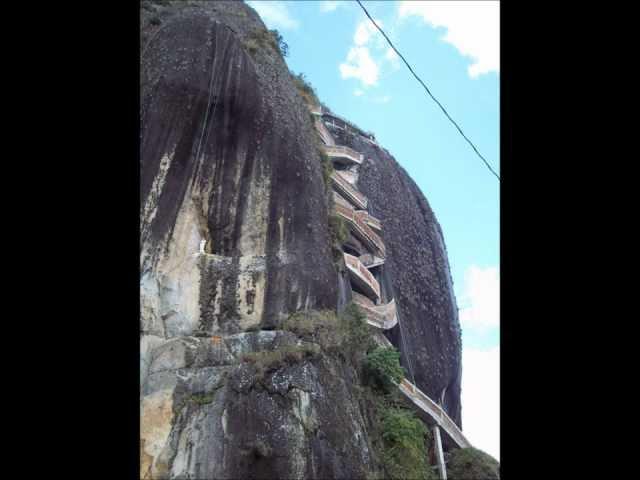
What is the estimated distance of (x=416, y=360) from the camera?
29.6m

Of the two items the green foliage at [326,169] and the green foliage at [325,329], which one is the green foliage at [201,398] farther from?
the green foliage at [326,169]

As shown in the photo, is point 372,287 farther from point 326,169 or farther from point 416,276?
point 416,276

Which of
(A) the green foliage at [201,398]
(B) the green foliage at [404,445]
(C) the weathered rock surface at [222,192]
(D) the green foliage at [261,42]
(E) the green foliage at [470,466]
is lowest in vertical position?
(E) the green foliage at [470,466]

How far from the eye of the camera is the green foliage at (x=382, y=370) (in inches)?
926

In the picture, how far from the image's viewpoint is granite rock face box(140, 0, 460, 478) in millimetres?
16297

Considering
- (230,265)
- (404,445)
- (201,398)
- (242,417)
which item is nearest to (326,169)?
(230,265)

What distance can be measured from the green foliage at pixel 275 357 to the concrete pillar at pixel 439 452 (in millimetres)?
9144

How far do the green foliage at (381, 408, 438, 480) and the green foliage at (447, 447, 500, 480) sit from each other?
2.62m

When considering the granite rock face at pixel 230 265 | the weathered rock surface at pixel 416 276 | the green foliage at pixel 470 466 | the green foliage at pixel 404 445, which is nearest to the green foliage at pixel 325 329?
the granite rock face at pixel 230 265
